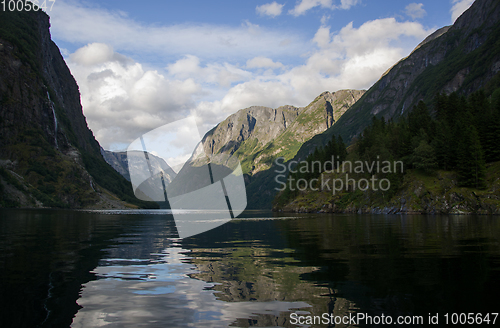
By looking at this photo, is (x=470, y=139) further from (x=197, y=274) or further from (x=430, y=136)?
(x=197, y=274)

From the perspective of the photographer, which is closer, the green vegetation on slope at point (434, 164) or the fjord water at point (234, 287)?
the fjord water at point (234, 287)

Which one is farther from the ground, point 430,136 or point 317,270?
point 430,136

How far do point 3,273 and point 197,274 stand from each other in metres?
8.93

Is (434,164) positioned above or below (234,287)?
above

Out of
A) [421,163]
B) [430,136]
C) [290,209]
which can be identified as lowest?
[290,209]

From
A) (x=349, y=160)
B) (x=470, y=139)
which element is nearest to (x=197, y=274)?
(x=470, y=139)

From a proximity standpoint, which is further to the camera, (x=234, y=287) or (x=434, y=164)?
(x=434, y=164)

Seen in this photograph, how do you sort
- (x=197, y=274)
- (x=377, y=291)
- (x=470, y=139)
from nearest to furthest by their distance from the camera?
1. (x=377, y=291)
2. (x=197, y=274)
3. (x=470, y=139)

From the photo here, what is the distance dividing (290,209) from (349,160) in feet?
136

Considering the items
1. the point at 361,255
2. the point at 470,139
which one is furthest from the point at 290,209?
the point at 361,255

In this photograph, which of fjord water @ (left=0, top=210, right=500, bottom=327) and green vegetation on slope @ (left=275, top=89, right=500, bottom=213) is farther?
green vegetation on slope @ (left=275, top=89, right=500, bottom=213)

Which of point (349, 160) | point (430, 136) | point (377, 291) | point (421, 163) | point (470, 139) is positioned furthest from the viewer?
point (349, 160)

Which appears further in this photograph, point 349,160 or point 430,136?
point 349,160

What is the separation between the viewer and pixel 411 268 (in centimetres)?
1551
